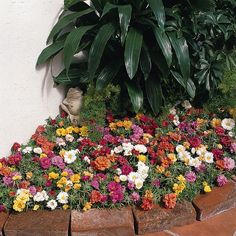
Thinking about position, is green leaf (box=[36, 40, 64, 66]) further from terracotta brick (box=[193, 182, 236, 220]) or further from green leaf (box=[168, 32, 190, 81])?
terracotta brick (box=[193, 182, 236, 220])

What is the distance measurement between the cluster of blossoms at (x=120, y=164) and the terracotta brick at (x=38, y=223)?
46 mm

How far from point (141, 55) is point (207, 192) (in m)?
1.00

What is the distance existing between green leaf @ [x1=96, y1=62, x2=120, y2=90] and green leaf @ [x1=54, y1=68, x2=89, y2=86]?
0.40ft

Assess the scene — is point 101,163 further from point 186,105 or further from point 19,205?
point 186,105

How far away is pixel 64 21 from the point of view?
2.80m

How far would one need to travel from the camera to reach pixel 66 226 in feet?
7.27

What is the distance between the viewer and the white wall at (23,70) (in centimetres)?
258

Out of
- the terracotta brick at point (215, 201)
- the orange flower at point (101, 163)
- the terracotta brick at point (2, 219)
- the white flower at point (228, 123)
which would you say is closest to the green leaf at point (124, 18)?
the orange flower at point (101, 163)

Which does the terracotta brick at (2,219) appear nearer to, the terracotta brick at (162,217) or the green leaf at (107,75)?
the terracotta brick at (162,217)

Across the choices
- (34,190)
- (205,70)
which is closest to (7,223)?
(34,190)

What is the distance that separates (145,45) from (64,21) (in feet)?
1.88

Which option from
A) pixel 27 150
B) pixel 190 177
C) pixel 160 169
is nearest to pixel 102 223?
pixel 160 169

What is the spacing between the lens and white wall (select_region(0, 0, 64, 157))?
258 cm

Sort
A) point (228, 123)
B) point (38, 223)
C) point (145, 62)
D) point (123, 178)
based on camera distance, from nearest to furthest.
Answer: point (38, 223), point (123, 178), point (145, 62), point (228, 123)
